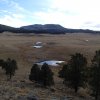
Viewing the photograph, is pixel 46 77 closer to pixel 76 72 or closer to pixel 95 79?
pixel 76 72

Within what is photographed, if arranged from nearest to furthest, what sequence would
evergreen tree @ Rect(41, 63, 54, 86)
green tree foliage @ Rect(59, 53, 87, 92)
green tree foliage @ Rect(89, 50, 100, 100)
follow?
green tree foliage @ Rect(89, 50, 100, 100), green tree foliage @ Rect(59, 53, 87, 92), evergreen tree @ Rect(41, 63, 54, 86)

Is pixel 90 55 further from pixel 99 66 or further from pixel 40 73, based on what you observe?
pixel 99 66

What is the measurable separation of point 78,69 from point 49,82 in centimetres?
495

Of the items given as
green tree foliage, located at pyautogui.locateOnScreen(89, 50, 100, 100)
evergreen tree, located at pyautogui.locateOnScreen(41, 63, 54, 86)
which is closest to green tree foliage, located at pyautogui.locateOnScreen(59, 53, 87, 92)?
evergreen tree, located at pyautogui.locateOnScreen(41, 63, 54, 86)

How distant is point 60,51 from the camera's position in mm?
123500

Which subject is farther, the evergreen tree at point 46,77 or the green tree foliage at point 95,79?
the evergreen tree at point 46,77

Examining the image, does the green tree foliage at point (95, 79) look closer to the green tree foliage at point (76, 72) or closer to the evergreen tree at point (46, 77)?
the green tree foliage at point (76, 72)

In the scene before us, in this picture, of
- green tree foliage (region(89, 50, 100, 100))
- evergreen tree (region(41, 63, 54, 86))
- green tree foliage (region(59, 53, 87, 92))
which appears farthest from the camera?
evergreen tree (region(41, 63, 54, 86))

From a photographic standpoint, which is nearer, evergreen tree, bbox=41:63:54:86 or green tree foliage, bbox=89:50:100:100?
green tree foliage, bbox=89:50:100:100

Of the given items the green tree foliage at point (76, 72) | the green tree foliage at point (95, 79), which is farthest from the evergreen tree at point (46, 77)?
the green tree foliage at point (95, 79)

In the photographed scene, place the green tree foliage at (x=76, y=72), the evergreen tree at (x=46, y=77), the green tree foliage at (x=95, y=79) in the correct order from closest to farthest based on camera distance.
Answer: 1. the green tree foliage at (x=95, y=79)
2. the green tree foliage at (x=76, y=72)
3. the evergreen tree at (x=46, y=77)

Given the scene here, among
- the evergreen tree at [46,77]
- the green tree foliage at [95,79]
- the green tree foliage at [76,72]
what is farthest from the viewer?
the evergreen tree at [46,77]

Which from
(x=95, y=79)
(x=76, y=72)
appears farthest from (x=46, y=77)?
(x=95, y=79)

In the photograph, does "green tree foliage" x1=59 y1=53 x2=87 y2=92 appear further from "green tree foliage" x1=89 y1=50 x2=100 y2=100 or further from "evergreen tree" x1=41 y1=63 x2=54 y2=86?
"green tree foliage" x1=89 y1=50 x2=100 y2=100
